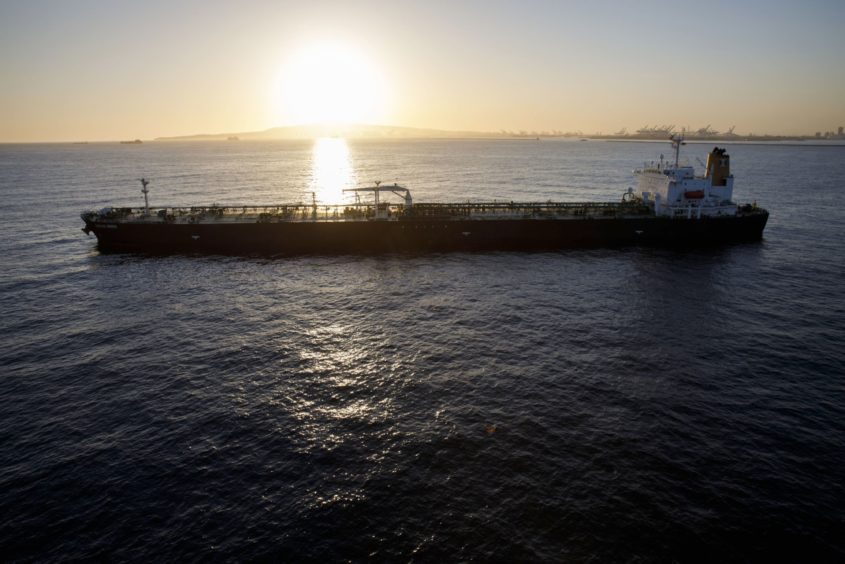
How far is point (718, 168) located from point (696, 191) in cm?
570

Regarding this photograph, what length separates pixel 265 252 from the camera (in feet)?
223

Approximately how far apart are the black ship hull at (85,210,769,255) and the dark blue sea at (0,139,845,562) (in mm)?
13059

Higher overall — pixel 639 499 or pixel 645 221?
pixel 645 221

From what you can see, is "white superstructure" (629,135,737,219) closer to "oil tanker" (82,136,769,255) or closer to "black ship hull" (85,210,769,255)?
"oil tanker" (82,136,769,255)

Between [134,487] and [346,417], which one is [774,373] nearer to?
[346,417]

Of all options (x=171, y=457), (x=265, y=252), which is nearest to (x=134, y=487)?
(x=171, y=457)

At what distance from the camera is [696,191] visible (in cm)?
7550

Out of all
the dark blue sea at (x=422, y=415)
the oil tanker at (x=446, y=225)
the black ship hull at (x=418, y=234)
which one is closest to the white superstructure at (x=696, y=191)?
the oil tanker at (x=446, y=225)

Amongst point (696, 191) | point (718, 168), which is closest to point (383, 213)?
point (696, 191)

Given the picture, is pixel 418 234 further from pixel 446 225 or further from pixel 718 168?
pixel 718 168

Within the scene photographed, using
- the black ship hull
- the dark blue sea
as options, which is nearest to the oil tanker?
the black ship hull

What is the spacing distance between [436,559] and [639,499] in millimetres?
10318

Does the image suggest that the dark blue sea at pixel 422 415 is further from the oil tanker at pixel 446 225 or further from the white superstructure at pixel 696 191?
the white superstructure at pixel 696 191

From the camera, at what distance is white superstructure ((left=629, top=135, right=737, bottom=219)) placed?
244ft
